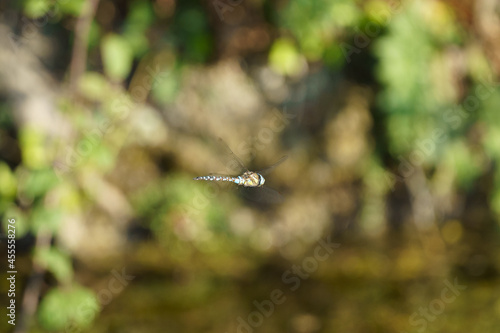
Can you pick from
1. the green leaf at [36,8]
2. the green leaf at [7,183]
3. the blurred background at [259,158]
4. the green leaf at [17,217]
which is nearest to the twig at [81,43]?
the blurred background at [259,158]

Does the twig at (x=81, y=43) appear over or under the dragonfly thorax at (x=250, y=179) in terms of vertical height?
under

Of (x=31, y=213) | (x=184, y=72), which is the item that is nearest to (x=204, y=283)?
(x=31, y=213)

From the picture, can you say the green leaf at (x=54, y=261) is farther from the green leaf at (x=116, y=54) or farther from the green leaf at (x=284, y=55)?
the green leaf at (x=284, y=55)

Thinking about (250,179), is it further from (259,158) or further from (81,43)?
(81,43)

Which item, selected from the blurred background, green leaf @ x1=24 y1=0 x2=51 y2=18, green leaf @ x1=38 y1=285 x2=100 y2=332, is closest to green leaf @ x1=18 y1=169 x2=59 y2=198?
the blurred background

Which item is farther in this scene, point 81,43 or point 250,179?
point 81,43

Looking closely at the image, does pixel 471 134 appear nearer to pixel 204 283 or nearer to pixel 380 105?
Result: pixel 380 105

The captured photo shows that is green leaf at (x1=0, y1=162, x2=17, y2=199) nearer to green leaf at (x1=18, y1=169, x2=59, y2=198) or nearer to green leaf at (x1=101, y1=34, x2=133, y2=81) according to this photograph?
green leaf at (x1=18, y1=169, x2=59, y2=198)

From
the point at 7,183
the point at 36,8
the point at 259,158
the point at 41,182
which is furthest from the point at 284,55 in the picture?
the point at 7,183
